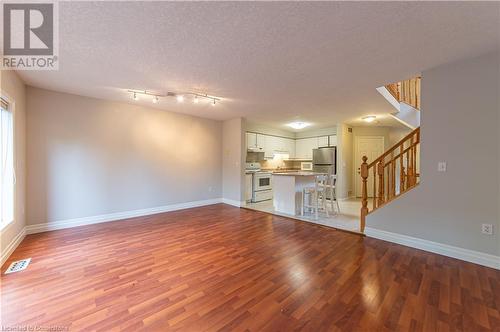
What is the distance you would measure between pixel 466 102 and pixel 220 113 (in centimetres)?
436

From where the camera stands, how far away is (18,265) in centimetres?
234

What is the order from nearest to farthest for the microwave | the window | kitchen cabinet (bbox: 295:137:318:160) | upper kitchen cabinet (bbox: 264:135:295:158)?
the window, upper kitchen cabinet (bbox: 264:135:295:158), kitchen cabinet (bbox: 295:137:318:160), the microwave

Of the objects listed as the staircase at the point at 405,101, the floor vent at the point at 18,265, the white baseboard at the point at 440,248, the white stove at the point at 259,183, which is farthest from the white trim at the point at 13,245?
the staircase at the point at 405,101

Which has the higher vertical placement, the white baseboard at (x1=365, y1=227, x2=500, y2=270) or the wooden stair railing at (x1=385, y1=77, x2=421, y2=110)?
the wooden stair railing at (x1=385, y1=77, x2=421, y2=110)

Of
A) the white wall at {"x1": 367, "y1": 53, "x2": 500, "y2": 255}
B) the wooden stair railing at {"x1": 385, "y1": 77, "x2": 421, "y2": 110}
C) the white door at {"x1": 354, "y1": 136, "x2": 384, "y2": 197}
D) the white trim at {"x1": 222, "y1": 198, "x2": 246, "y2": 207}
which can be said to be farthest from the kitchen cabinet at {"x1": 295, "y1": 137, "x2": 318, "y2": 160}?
the white wall at {"x1": 367, "y1": 53, "x2": 500, "y2": 255}

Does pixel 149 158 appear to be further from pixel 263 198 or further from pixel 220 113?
pixel 263 198

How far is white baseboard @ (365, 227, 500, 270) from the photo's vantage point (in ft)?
7.73

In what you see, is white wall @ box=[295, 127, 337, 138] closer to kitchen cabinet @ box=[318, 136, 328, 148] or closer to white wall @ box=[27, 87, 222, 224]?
kitchen cabinet @ box=[318, 136, 328, 148]

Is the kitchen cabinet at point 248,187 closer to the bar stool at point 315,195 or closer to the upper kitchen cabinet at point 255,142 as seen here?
the upper kitchen cabinet at point 255,142

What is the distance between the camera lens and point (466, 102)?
2494 mm

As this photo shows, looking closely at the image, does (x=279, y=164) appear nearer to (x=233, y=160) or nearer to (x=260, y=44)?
(x=233, y=160)

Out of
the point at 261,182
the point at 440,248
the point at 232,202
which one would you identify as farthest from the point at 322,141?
the point at 440,248

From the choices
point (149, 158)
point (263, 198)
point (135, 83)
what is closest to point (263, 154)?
point (263, 198)

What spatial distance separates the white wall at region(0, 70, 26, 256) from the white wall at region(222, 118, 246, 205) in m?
4.02
